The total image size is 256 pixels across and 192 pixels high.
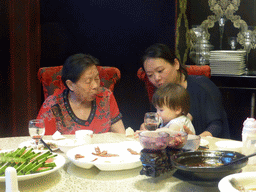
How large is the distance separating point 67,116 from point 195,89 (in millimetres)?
970

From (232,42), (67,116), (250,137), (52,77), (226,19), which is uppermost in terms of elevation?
(226,19)

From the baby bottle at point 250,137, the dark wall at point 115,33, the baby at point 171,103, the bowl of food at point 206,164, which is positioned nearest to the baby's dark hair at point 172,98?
the baby at point 171,103

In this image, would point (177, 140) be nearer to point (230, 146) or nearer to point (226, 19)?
point (230, 146)

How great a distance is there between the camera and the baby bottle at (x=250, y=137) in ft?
4.43

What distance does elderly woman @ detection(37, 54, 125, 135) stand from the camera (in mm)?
2379

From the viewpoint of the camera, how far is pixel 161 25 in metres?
3.57

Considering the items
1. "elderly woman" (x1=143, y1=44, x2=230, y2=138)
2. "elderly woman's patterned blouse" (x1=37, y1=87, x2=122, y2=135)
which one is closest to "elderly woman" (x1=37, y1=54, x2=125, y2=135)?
"elderly woman's patterned blouse" (x1=37, y1=87, x2=122, y2=135)

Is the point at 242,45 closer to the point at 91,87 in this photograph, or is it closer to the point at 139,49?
the point at 139,49

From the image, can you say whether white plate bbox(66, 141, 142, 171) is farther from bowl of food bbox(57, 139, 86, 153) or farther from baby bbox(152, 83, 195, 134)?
baby bbox(152, 83, 195, 134)

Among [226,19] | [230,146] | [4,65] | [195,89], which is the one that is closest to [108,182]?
[230,146]

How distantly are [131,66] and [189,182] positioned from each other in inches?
98.3

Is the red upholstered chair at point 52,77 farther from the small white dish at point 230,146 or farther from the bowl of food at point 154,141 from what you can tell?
the bowl of food at point 154,141

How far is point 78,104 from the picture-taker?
98.0 inches

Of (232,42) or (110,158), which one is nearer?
(110,158)
